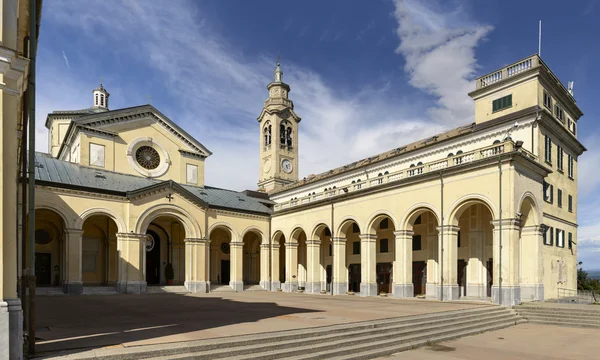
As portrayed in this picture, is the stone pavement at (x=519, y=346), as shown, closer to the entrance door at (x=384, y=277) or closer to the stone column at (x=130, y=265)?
the entrance door at (x=384, y=277)

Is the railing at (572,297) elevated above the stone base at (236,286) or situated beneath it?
elevated above

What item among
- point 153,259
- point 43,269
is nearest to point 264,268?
point 153,259

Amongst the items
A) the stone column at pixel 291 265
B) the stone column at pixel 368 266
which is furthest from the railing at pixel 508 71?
the stone column at pixel 291 265

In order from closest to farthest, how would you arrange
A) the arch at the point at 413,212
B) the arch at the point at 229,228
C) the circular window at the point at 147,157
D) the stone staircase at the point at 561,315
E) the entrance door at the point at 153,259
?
the stone staircase at the point at 561,315, the arch at the point at 413,212, the arch at the point at 229,228, the entrance door at the point at 153,259, the circular window at the point at 147,157

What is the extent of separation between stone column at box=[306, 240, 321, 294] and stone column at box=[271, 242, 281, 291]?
4274 mm

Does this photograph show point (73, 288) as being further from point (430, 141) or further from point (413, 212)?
point (430, 141)

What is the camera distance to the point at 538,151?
26453 mm

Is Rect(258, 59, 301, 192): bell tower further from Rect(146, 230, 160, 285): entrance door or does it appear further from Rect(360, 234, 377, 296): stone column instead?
Rect(360, 234, 377, 296): stone column

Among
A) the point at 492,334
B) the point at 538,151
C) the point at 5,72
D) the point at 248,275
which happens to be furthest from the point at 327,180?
the point at 5,72

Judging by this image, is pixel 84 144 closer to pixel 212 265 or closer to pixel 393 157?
pixel 212 265

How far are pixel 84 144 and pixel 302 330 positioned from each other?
1147 inches

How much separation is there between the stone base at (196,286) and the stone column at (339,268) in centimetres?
1085

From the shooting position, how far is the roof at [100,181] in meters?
Answer: 28.7

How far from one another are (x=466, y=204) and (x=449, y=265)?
12.8 feet
